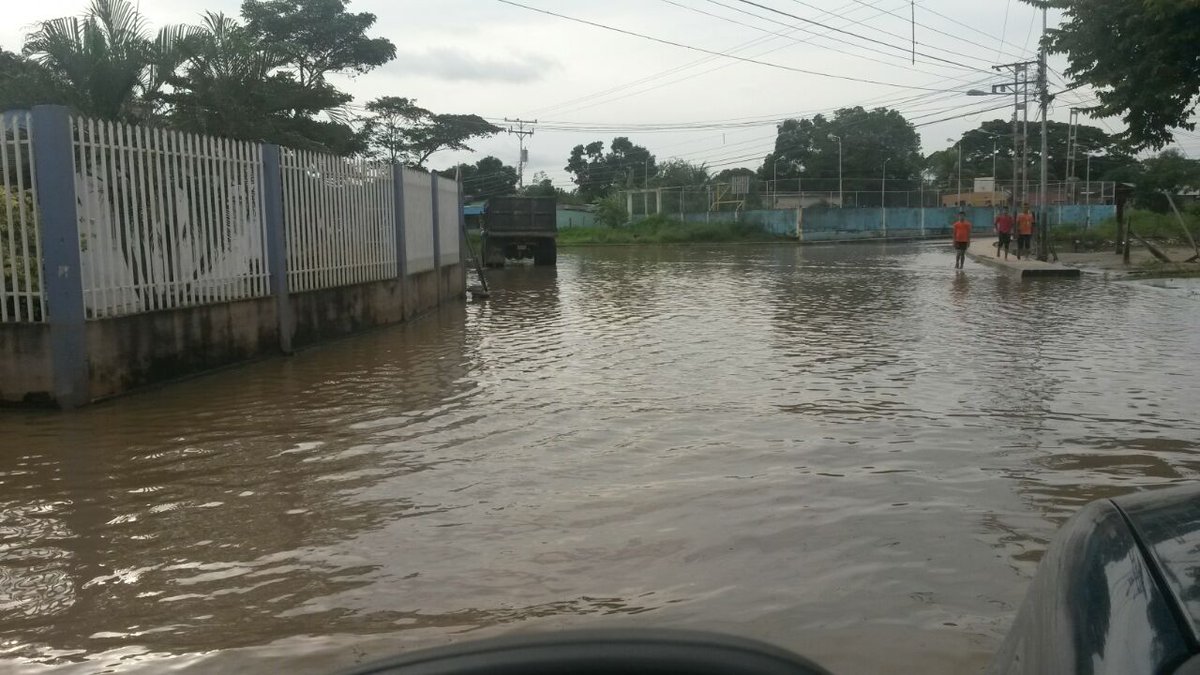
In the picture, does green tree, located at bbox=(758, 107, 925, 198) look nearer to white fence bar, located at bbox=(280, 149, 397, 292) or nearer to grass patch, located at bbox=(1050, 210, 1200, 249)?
grass patch, located at bbox=(1050, 210, 1200, 249)

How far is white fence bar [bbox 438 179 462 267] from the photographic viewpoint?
19500 mm

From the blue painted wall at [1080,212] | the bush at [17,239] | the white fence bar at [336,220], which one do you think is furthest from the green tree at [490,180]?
the bush at [17,239]

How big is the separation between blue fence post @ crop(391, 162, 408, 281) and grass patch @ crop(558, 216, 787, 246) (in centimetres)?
4280

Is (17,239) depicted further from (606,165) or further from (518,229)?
(606,165)

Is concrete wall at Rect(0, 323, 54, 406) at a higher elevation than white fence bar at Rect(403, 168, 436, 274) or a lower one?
lower

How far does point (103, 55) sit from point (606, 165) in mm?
96568

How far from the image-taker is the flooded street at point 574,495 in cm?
406

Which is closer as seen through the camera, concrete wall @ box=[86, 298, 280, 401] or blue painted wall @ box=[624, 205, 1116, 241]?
concrete wall @ box=[86, 298, 280, 401]

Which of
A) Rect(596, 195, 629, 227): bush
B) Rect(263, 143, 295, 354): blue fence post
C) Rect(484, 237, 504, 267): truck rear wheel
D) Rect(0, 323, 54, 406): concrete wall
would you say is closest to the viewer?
Rect(0, 323, 54, 406): concrete wall

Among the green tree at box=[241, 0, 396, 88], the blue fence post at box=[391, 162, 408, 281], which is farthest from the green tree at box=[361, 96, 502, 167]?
the blue fence post at box=[391, 162, 408, 281]

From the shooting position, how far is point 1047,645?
5.91 feet

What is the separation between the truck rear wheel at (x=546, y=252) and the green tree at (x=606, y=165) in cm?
6718

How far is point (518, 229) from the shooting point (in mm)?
34438

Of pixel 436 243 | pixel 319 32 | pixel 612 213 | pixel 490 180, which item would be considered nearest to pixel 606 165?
pixel 490 180
